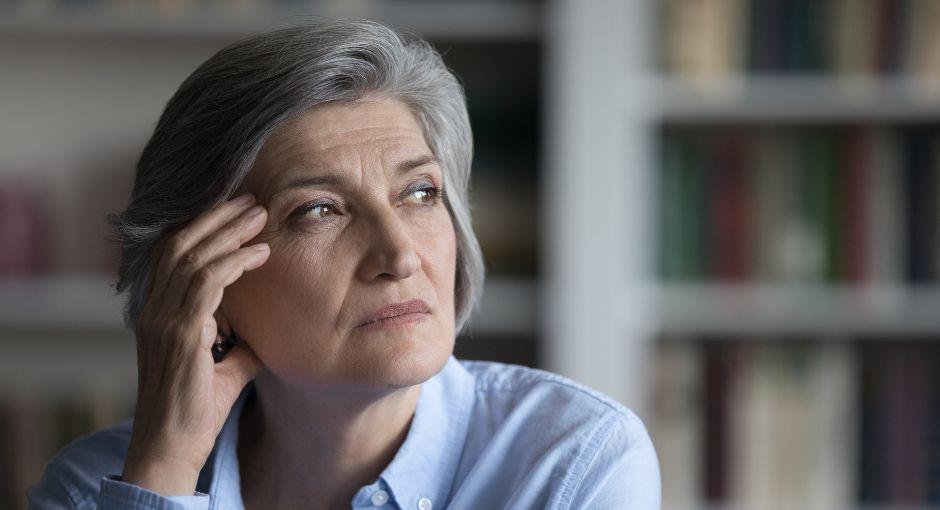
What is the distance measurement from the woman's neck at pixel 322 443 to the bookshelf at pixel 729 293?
40.6 inches


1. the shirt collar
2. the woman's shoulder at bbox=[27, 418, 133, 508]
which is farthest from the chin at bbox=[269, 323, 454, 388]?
the woman's shoulder at bbox=[27, 418, 133, 508]

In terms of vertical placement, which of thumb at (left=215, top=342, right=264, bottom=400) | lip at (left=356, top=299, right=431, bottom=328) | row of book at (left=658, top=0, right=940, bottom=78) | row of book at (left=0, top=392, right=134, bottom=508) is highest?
row of book at (left=658, top=0, right=940, bottom=78)

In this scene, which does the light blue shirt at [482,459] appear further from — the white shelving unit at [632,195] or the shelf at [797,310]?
the shelf at [797,310]

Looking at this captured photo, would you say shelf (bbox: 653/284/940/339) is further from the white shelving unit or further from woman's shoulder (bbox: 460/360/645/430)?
woman's shoulder (bbox: 460/360/645/430)

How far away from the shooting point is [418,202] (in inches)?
47.0

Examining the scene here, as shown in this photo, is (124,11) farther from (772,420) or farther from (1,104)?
(772,420)

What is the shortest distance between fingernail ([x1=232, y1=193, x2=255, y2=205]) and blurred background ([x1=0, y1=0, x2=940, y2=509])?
3.70 feet

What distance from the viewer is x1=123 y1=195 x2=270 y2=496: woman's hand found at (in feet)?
3.66

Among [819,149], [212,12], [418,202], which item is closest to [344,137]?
[418,202]

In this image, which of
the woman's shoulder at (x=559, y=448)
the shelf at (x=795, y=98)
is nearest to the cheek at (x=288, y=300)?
the woman's shoulder at (x=559, y=448)

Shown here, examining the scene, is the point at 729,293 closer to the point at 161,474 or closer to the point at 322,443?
the point at 322,443

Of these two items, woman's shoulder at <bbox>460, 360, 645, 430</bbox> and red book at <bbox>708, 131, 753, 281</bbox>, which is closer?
woman's shoulder at <bbox>460, 360, 645, 430</bbox>

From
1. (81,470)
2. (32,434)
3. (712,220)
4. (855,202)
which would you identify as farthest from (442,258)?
(32,434)

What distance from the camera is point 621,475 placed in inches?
44.6
